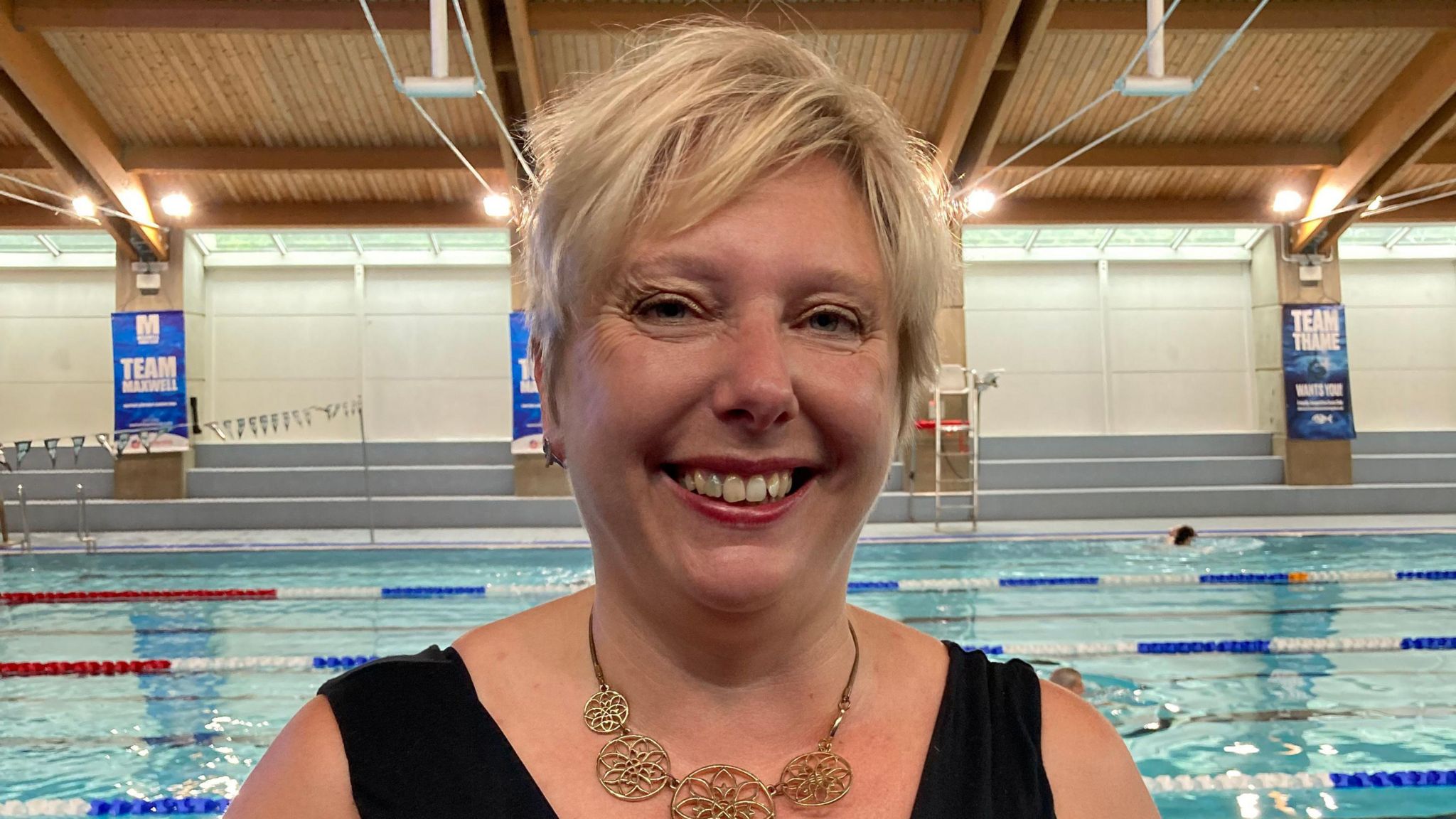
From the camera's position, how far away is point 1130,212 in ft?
43.6

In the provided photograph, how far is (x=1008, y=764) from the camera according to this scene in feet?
3.34

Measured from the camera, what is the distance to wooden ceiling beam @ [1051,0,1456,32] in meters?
9.83

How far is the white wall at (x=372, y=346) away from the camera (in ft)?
49.4

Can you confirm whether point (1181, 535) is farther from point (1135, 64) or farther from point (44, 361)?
point (44, 361)

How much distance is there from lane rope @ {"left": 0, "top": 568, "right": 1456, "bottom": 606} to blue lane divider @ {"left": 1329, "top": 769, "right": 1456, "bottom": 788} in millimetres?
3956

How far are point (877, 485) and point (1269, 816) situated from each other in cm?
316

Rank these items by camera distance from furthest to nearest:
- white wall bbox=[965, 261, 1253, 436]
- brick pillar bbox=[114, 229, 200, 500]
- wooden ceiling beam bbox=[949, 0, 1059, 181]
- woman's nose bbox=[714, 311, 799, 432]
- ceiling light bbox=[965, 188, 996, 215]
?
white wall bbox=[965, 261, 1253, 436]
brick pillar bbox=[114, 229, 200, 500]
ceiling light bbox=[965, 188, 996, 215]
wooden ceiling beam bbox=[949, 0, 1059, 181]
woman's nose bbox=[714, 311, 799, 432]

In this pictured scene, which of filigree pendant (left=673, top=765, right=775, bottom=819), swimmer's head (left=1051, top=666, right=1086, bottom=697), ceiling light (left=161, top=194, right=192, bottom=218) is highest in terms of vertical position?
ceiling light (left=161, top=194, right=192, bottom=218)

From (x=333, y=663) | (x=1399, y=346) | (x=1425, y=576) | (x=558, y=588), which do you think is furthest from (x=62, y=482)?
(x=1399, y=346)

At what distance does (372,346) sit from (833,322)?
604 inches

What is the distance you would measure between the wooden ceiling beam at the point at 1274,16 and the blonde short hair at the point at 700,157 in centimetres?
983

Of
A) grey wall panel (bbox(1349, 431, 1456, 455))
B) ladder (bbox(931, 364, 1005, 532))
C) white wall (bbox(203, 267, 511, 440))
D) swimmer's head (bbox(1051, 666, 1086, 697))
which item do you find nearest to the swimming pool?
swimmer's head (bbox(1051, 666, 1086, 697))

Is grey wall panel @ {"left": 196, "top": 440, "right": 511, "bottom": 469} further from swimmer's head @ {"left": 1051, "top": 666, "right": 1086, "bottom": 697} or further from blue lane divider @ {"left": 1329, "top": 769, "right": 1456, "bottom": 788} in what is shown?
blue lane divider @ {"left": 1329, "top": 769, "right": 1456, "bottom": 788}

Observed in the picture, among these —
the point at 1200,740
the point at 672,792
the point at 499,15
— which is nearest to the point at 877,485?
the point at 672,792
